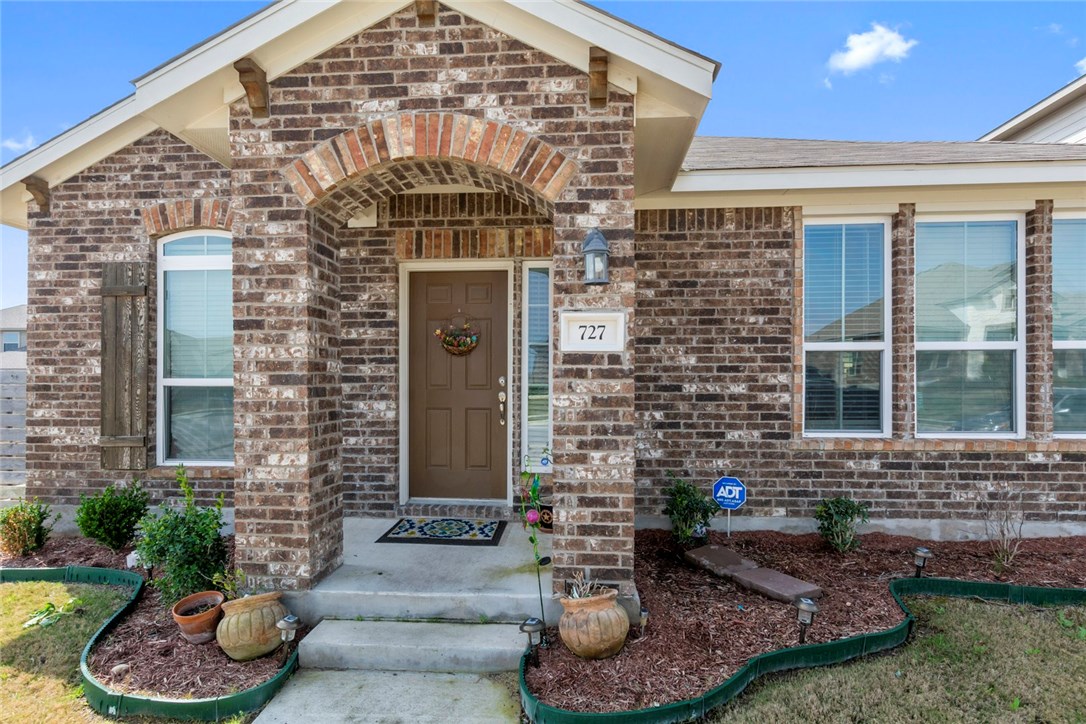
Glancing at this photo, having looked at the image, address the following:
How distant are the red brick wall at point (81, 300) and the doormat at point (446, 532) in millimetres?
1714

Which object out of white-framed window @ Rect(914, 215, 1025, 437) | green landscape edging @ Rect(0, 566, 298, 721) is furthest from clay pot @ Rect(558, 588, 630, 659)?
white-framed window @ Rect(914, 215, 1025, 437)

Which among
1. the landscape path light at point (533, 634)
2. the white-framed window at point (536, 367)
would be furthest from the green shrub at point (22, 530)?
the landscape path light at point (533, 634)

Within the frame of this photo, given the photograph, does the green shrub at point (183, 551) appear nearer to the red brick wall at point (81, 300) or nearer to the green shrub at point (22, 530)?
the red brick wall at point (81, 300)

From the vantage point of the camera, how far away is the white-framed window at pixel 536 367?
507cm

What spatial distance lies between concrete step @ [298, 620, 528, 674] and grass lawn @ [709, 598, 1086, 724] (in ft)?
3.72

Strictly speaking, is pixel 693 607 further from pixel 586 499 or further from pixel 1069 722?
pixel 1069 722

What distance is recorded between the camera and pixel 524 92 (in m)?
3.36

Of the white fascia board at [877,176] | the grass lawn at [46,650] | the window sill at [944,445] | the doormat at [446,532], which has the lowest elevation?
the grass lawn at [46,650]

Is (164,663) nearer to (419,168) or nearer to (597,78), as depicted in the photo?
(419,168)

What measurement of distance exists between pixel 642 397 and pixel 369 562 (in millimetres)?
2562

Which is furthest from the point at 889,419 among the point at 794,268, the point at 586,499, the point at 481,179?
the point at 481,179

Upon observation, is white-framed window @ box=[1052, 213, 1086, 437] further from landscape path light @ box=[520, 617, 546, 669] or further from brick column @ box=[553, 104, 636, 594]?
landscape path light @ box=[520, 617, 546, 669]

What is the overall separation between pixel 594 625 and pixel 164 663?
236 cm

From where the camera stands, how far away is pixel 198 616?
128 inches
